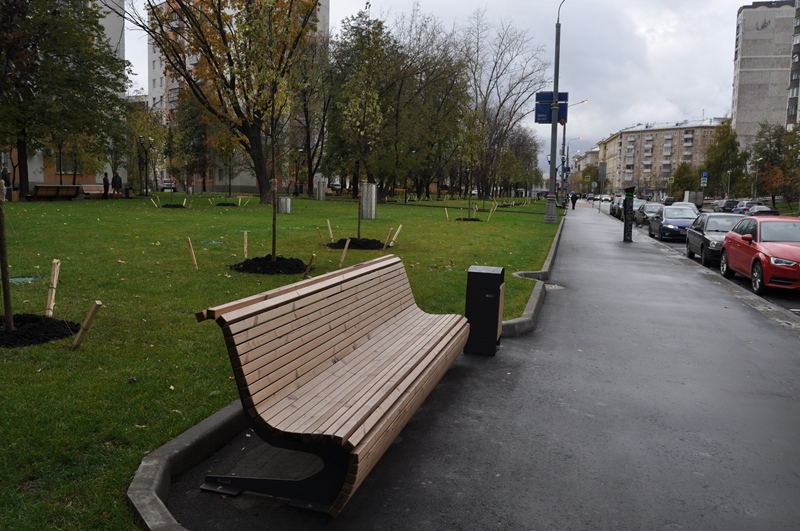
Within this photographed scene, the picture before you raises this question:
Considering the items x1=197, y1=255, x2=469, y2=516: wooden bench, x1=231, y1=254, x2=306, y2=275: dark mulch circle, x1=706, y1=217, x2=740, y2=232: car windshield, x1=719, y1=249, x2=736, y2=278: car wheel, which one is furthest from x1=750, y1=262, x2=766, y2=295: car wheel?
x1=197, y1=255, x2=469, y2=516: wooden bench

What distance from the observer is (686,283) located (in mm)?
13672

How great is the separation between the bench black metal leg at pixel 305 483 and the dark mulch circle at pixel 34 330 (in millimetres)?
3041

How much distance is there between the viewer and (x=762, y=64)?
10200 cm

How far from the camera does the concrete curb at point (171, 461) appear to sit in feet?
10.5

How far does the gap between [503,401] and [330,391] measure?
2.19 m

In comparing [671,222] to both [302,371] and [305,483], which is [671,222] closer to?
[302,371]

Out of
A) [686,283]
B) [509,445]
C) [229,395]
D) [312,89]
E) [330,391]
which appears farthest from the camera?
[312,89]

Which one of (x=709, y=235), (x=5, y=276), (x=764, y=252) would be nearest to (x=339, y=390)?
(x=5, y=276)

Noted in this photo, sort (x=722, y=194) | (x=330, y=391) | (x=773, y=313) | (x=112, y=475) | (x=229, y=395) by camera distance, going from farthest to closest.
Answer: (x=722, y=194), (x=773, y=313), (x=229, y=395), (x=330, y=391), (x=112, y=475)

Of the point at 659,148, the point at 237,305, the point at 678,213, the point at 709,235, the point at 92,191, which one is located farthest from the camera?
the point at 659,148

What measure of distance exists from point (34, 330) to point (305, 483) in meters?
3.90

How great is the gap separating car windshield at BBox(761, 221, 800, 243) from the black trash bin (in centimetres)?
927

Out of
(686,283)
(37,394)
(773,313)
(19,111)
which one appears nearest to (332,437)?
(37,394)

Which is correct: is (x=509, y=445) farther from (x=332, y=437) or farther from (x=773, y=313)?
(x=773, y=313)
